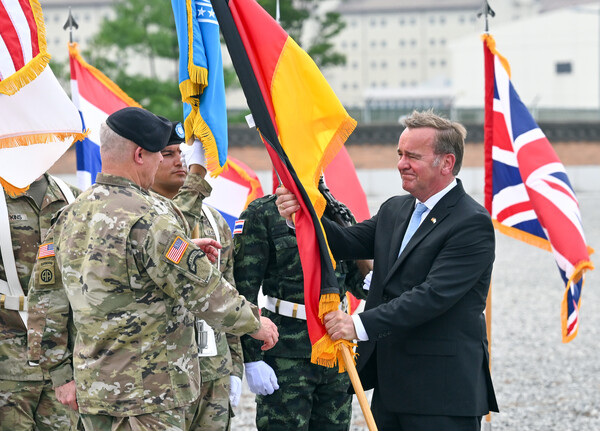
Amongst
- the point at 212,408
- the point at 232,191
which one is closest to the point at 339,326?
the point at 212,408

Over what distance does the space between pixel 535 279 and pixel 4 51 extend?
1083 centimetres

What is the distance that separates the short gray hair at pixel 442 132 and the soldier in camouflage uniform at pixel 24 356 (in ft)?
5.98

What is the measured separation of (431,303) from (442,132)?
0.67 meters

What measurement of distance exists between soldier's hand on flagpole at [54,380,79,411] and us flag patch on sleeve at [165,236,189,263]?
2.60 feet

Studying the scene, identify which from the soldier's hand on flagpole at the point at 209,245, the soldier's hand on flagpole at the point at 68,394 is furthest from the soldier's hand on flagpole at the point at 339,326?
the soldier's hand on flagpole at the point at 68,394

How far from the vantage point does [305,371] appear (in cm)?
398

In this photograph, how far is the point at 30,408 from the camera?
4000mm

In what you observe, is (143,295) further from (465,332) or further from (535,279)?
(535,279)

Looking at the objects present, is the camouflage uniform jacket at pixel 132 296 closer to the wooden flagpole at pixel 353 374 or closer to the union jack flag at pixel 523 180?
the wooden flagpole at pixel 353 374

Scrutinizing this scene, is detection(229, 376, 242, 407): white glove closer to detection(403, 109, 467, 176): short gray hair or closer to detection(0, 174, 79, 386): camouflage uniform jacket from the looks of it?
detection(0, 174, 79, 386): camouflage uniform jacket

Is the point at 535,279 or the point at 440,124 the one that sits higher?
the point at 440,124

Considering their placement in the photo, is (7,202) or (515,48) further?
(515,48)

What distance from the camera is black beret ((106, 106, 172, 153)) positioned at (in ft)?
10.0

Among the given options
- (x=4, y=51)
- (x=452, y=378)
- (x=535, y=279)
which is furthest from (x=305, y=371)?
(x=535, y=279)
